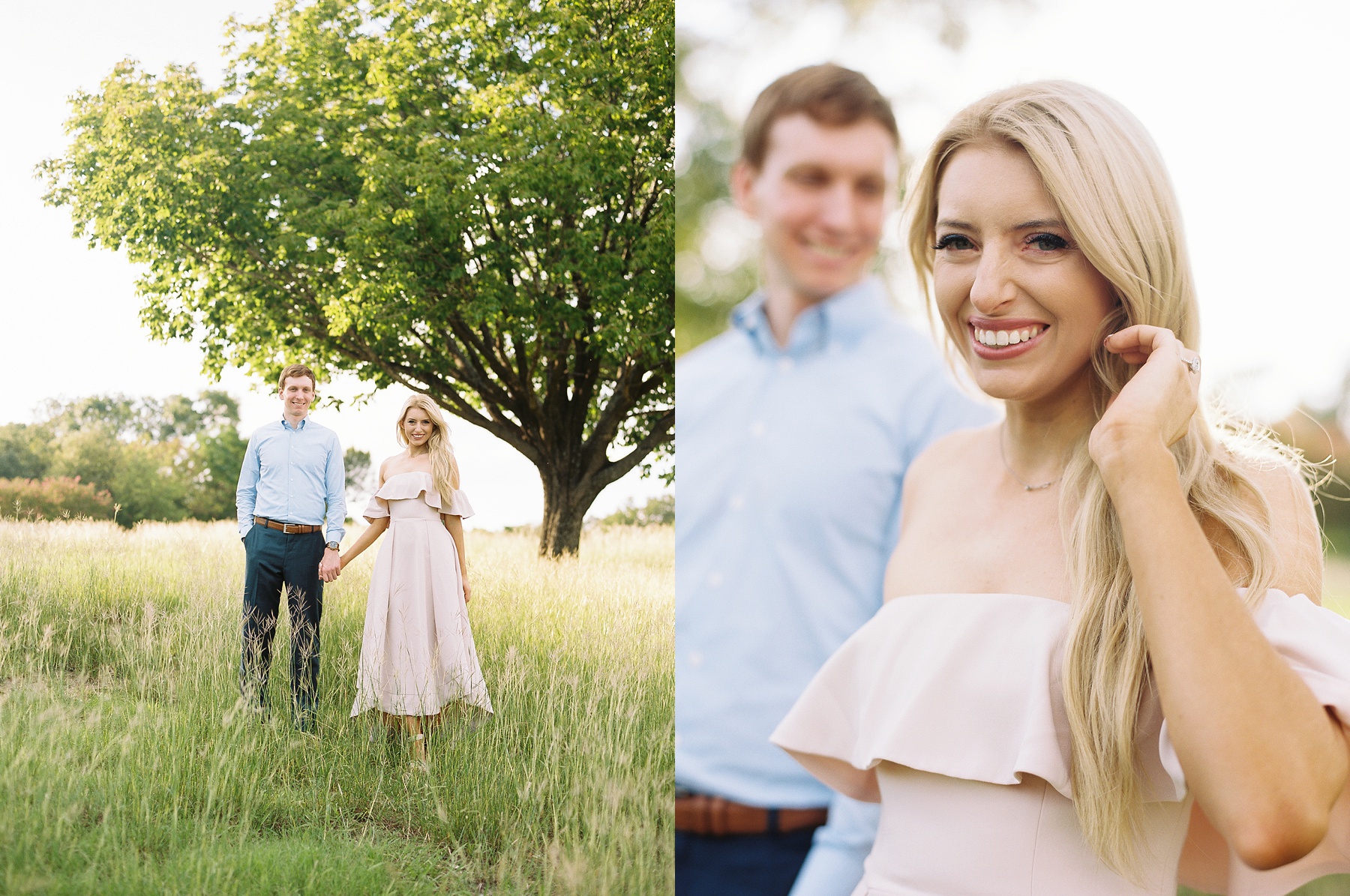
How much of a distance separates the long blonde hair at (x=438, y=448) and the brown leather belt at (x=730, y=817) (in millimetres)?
2238

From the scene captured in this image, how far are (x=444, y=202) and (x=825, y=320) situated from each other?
416 cm

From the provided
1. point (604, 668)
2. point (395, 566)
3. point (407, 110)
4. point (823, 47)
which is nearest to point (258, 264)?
point (407, 110)

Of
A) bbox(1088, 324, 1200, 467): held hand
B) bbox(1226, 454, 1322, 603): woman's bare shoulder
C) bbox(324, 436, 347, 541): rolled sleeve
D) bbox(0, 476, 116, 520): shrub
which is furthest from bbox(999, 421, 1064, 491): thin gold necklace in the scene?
bbox(0, 476, 116, 520): shrub

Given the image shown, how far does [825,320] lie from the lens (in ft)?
6.88

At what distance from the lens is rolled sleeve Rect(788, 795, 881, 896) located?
6.40ft

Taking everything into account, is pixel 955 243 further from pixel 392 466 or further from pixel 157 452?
pixel 157 452

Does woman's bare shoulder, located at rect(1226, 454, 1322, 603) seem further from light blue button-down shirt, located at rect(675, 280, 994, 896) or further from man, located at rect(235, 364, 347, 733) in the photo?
man, located at rect(235, 364, 347, 733)

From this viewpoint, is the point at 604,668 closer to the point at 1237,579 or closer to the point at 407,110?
the point at 1237,579

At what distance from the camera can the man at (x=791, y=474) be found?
2025mm

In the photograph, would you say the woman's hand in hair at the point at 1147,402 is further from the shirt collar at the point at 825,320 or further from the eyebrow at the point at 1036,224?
the shirt collar at the point at 825,320

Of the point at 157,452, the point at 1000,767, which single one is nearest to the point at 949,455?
the point at 1000,767

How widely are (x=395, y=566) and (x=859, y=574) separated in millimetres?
2507

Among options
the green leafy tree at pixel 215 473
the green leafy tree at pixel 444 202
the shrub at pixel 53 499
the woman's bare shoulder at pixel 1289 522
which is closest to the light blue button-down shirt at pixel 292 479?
the green leafy tree at pixel 215 473

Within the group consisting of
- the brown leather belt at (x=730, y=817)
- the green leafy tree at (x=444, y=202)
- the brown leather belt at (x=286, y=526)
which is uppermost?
the green leafy tree at (x=444, y=202)
